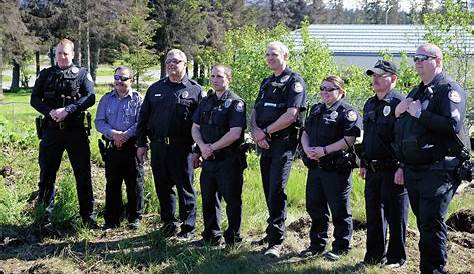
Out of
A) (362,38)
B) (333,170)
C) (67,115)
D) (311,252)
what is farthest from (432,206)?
(362,38)

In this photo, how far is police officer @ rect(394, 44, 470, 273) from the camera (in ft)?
14.9

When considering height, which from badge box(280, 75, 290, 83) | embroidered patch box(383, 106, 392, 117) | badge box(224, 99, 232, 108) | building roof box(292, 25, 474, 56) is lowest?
embroidered patch box(383, 106, 392, 117)

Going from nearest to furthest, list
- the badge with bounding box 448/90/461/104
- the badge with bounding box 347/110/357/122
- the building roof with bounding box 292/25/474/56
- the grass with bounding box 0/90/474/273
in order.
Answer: the badge with bounding box 448/90/461/104 < the badge with bounding box 347/110/357/122 < the grass with bounding box 0/90/474/273 < the building roof with bounding box 292/25/474/56

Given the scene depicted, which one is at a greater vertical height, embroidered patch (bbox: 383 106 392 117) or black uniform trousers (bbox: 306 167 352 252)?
embroidered patch (bbox: 383 106 392 117)

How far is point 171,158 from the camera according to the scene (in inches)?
246

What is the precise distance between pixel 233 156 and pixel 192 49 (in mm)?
38242

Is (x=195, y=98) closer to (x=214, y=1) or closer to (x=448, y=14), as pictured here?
(x=448, y=14)

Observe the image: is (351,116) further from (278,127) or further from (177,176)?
(177,176)

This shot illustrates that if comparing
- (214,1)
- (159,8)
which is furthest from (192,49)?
(214,1)

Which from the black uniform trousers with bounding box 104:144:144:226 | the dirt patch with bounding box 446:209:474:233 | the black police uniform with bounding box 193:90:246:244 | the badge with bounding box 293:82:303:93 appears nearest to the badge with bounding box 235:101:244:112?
the black police uniform with bounding box 193:90:246:244

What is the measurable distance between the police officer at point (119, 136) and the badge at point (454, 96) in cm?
350

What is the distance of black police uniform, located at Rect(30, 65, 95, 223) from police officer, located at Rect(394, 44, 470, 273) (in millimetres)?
3662

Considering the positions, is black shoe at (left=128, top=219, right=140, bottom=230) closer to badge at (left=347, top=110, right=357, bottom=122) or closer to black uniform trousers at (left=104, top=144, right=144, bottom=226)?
black uniform trousers at (left=104, top=144, right=144, bottom=226)

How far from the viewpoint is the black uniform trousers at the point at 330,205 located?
5457mm
